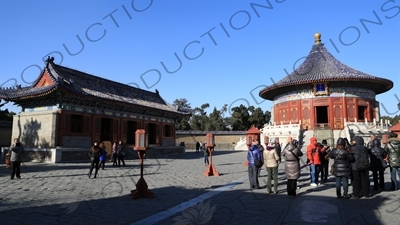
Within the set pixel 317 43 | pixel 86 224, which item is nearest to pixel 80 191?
pixel 86 224

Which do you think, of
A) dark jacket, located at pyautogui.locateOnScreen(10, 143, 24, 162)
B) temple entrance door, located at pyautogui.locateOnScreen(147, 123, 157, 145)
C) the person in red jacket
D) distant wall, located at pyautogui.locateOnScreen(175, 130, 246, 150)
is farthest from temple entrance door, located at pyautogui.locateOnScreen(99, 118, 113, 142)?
distant wall, located at pyautogui.locateOnScreen(175, 130, 246, 150)

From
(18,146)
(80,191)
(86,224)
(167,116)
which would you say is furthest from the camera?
(167,116)

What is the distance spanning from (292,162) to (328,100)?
23.5 metres

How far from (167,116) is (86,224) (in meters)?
24.0

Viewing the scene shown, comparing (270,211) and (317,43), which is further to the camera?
(317,43)

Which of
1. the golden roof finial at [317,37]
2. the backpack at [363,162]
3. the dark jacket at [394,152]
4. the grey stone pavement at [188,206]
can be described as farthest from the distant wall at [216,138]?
the backpack at [363,162]

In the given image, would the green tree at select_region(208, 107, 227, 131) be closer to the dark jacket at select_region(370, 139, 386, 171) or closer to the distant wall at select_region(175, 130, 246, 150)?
the distant wall at select_region(175, 130, 246, 150)

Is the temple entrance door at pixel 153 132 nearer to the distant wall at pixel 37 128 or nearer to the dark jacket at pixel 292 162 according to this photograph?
the distant wall at pixel 37 128

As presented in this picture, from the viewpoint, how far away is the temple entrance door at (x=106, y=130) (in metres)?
21.9

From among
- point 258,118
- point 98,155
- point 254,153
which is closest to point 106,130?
point 98,155

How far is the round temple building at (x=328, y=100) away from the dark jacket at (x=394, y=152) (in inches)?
692

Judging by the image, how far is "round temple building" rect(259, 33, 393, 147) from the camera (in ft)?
86.8

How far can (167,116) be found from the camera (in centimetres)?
2855

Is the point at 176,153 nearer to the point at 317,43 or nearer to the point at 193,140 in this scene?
the point at 193,140
